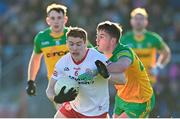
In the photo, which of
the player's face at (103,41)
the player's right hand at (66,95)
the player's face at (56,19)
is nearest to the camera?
the player's right hand at (66,95)

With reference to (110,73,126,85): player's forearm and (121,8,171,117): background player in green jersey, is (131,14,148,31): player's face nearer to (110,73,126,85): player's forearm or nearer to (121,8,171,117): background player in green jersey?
(121,8,171,117): background player in green jersey

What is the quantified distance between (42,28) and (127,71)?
9378mm

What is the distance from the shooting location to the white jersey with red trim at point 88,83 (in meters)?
8.73

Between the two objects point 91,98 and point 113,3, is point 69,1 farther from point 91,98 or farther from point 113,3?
point 91,98

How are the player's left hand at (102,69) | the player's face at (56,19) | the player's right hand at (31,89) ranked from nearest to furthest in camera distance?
the player's left hand at (102,69)
the player's right hand at (31,89)
the player's face at (56,19)

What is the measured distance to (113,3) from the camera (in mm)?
19266

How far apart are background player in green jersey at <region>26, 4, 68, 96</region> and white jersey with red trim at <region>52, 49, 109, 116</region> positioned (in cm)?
265

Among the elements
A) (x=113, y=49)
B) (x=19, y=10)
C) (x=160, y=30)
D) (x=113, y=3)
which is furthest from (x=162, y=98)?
(x=113, y=49)

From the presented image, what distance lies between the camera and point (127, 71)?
9.48 meters

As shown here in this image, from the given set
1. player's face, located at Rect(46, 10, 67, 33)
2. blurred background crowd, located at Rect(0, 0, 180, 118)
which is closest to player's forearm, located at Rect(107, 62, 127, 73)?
player's face, located at Rect(46, 10, 67, 33)

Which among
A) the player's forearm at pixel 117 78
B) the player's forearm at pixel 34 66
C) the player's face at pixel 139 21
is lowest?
the player's forearm at pixel 34 66

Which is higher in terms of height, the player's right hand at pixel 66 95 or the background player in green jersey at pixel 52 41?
the background player in green jersey at pixel 52 41

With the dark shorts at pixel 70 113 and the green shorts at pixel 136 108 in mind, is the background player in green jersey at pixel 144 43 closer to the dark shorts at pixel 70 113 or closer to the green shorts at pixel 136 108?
the green shorts at pixel 136 108

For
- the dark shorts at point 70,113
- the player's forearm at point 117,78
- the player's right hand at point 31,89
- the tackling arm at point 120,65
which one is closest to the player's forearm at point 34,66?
the player's right hand at point 31,89
